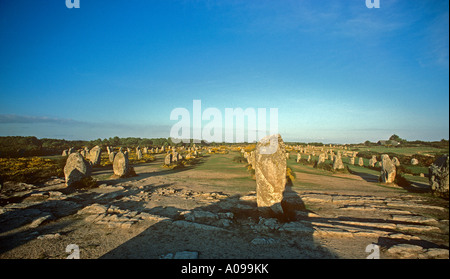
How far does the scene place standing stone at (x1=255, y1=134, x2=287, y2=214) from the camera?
34.0 ft

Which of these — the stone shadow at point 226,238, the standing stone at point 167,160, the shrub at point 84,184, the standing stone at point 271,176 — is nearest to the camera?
the stone shadow at point 226,238

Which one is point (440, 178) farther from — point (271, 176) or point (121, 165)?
point (121, 165)

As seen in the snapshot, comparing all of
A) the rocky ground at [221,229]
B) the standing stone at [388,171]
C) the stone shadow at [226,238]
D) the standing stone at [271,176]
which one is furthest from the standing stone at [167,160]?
the standing stone at [388,171]

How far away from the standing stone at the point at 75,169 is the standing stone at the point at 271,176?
16314 mm

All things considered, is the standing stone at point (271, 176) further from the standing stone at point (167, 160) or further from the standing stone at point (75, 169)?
the standing stone at point (167, 160)

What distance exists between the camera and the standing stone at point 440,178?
13.2 m

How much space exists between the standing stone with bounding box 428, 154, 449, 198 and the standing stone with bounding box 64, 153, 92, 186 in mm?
28579

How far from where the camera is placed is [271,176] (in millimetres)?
10391

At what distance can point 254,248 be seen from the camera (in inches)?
268

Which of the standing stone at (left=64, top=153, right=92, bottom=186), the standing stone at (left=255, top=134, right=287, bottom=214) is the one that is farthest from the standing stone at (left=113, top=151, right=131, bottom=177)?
the standing stone at (left=255, top=134, right=287, bottom=214)
